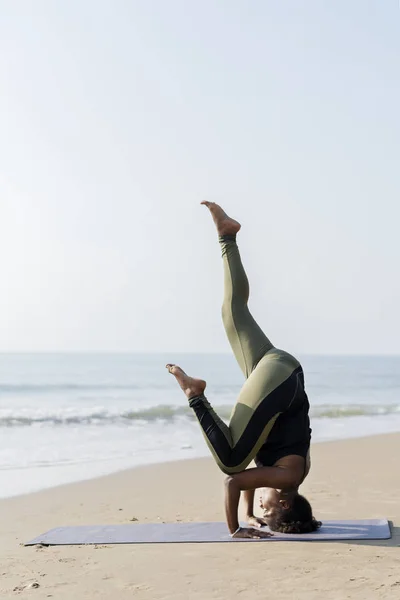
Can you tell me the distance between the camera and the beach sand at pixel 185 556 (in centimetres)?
445

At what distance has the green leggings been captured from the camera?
5715 mm

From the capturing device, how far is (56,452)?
37.3 ft

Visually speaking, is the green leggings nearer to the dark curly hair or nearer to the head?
the head

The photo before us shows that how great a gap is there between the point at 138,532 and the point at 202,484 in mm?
2628

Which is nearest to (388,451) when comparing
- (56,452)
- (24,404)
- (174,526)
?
(56,452)

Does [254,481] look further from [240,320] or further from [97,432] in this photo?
[97,432]

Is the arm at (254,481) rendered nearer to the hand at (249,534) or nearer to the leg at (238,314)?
the hand at (249,534)

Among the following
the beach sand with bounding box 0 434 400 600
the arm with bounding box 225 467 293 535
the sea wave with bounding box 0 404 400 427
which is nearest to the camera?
the beach sand with bounding box 0 434 400 600

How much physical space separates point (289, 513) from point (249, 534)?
33 centimetres

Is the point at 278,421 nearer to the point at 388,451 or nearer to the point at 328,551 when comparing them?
the point at 328,551

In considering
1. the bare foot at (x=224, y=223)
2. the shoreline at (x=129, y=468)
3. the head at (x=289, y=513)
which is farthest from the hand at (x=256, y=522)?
the shoreline at (x=129, y=468)

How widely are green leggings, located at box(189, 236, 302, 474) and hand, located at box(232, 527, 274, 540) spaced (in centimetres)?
43

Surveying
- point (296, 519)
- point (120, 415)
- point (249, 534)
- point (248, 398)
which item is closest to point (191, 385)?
point (248, 398)

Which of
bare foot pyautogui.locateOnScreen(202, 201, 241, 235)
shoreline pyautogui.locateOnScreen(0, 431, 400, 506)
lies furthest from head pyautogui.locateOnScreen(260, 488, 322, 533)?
shoreline pyautogui.locateOnScreen(0, 431, 400, 506)
